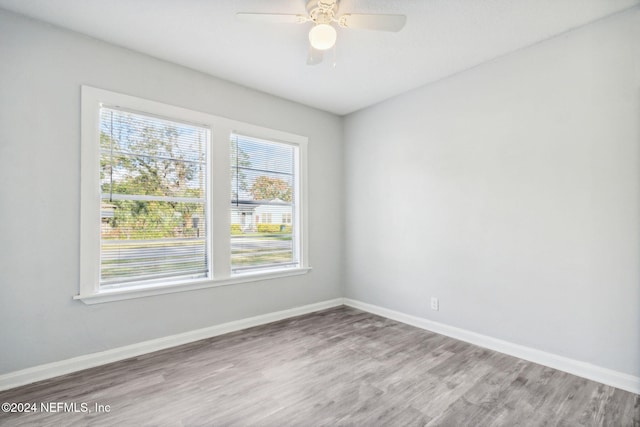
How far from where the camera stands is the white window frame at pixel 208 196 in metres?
2.50

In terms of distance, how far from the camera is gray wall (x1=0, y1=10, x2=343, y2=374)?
2221 millimetres

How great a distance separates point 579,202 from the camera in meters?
2.40

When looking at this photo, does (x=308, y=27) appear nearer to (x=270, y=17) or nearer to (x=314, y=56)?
(x=314, y=56)

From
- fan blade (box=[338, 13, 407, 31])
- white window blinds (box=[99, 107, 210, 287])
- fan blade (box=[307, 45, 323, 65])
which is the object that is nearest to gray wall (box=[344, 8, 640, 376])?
fan blade (box=[338, 13, 407, 31])

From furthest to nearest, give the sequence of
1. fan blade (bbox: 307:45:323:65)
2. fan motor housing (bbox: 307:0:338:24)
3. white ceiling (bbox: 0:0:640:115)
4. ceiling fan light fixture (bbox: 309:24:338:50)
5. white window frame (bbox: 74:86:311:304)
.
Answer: white window frame (bbox: 74:86:311:304) → fan blade (bbox: 307:45:323:65) → white ceiling (bbox: 0:0:640:115) → fan motor housing (bbox: 307:0:338:24) → ceiling fan light fixture (bbox: 309:24:338:50)

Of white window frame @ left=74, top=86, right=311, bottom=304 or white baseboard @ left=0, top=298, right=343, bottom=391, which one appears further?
white window frame @ left=74, top=86, right=311, bottom=304

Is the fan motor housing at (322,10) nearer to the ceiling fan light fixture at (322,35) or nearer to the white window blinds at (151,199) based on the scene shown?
the ceiling fan light fixture at (322,35)

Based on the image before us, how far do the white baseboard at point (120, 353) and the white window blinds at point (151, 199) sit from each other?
0.56 meters

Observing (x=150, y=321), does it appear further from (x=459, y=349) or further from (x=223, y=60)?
(x=459, y=349)

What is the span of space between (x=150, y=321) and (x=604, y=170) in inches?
155

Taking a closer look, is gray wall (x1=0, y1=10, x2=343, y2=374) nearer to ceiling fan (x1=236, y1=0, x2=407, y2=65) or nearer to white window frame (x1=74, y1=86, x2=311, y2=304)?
white window frame (x1=74, y1=86, x2=311, y2=304)

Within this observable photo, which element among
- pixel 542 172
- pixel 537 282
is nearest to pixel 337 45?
pixel 542 172

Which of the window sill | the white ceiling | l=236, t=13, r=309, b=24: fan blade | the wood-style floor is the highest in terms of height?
the white ceiling

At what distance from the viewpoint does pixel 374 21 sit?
6.48 feet
